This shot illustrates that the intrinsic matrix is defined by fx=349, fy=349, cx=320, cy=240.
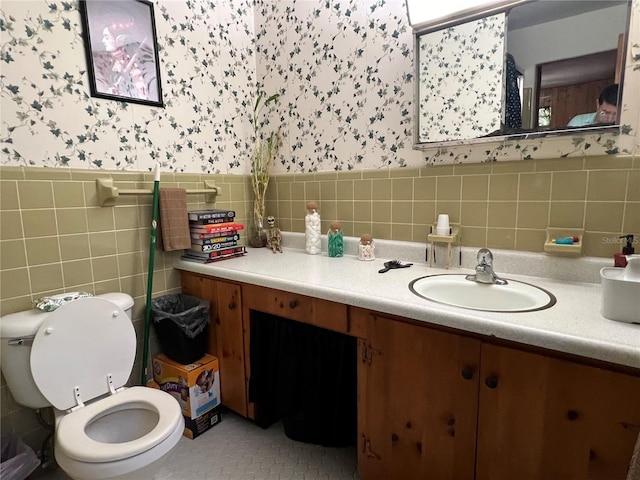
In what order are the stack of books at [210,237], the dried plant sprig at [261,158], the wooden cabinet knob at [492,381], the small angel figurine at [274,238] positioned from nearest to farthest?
the wooden cabinet knob at [492,381] → the stack of books at [210,237] → the small angel figurine at [274,238] → the dried plant sprig at [261,158]

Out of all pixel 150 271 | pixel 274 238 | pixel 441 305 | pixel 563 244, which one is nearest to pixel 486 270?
pixel 563 244

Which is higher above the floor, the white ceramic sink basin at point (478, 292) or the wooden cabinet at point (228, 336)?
the white ceramic sink basin at point (478, 292)

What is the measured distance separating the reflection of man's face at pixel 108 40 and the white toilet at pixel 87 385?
112cm

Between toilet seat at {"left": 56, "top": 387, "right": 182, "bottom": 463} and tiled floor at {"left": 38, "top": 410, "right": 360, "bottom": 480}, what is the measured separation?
345 mm

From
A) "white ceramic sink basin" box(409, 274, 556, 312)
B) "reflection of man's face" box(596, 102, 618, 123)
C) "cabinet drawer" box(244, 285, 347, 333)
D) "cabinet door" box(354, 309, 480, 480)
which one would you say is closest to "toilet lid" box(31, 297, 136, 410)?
"cabinet drawer" box(244, 285, 347, 333)

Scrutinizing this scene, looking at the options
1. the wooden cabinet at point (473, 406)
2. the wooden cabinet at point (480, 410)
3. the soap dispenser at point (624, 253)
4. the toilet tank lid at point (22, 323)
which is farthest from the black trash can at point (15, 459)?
the soap dispenser at point (624, 253)

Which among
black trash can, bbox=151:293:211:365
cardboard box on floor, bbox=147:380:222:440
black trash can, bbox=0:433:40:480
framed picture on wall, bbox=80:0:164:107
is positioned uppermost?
framed picture on wall, bbox=80:0:164:107

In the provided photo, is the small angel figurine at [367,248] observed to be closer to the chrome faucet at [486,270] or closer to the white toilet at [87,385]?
the chrome faucet at [486,270]

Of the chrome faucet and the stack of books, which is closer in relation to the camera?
the chrome faucet

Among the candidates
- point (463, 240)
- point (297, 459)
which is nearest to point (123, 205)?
point (297, 459)

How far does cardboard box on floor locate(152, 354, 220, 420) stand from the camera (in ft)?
5.55

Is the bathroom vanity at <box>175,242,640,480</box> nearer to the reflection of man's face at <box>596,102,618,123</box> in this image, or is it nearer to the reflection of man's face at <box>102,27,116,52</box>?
the reflection of man's face at <box>596,102,618,123</box>

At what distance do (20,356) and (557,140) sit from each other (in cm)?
218

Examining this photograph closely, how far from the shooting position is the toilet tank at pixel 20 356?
4.15ft
